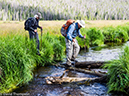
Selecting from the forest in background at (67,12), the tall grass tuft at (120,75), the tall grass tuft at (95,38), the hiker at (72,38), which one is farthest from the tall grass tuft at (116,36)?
the forest in background at (67,12)

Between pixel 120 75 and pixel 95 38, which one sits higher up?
pixel 95 38

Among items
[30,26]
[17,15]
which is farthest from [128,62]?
[17,15]

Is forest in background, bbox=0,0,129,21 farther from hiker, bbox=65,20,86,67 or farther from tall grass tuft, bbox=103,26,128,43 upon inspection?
hiker, bbox=65,20,86,67

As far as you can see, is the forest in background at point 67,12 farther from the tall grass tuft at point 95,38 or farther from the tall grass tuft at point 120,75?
the tall grass tuft at point 120,75

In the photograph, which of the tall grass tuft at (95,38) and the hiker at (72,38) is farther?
the tall grass tuft at (95,38)

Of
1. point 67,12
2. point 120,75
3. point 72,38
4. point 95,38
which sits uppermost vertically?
point 67,12

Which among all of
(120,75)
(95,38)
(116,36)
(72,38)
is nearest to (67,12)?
(116,36)

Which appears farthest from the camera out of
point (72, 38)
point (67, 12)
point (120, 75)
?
point (67, 12)

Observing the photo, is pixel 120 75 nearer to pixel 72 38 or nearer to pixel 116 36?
pixel 72 38

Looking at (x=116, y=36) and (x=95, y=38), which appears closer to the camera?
(x=95, y=38)

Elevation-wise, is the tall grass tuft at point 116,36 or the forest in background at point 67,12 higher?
the forest in background at point 67,12

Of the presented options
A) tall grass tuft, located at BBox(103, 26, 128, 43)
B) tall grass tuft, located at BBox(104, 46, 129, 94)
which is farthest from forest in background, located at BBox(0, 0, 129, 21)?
tall grass tuft, located at BBox(104, 46, 129, 94)

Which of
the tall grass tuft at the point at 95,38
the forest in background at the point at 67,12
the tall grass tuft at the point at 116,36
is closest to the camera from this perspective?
the tall grass tuft at the point at 95,38

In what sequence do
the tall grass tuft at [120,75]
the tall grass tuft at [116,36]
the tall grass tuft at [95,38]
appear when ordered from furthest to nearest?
the tall grass tuft at [116,36] → the tall grass tuft at [95,38] → the tall grass tuft at [120,75]
